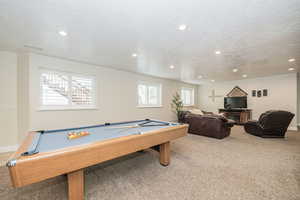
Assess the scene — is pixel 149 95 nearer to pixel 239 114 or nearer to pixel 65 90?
pixel 65 90

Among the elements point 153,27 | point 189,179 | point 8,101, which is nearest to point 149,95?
point 153,27

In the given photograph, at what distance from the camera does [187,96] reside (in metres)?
8.01

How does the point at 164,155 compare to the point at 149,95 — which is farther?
the point at 149,95

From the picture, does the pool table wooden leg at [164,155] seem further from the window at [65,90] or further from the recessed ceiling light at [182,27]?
the window at [65,90]

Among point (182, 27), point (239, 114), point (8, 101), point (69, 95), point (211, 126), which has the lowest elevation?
point (211, 126)

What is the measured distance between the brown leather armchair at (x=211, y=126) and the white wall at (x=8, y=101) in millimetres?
5095

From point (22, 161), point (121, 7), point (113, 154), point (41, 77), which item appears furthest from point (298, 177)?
point (41, 77)

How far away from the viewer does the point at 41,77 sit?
3.17m

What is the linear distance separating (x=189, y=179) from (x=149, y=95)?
431 cm

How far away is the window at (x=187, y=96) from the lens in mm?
7660

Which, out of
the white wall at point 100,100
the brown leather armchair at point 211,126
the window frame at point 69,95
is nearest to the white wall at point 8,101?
the white wall at point 100,100

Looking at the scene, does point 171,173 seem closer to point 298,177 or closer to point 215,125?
point 298,177


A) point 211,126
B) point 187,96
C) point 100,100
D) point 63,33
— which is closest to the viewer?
point 63,33

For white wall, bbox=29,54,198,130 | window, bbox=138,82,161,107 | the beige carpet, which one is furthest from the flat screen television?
the beige carpet
